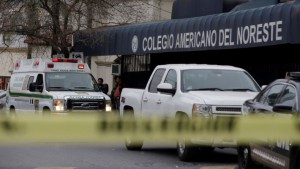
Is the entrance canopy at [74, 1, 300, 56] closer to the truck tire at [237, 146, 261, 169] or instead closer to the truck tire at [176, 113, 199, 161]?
the truck tire at [176, 113, 199, 161]

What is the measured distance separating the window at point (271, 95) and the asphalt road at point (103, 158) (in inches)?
82.5

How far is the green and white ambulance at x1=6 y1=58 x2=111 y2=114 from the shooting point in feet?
66.3

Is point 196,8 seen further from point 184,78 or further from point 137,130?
point 137,130

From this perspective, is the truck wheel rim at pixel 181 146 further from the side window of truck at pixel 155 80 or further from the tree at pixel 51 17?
the tree at pixel 51 17

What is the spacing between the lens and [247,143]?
1103 cm

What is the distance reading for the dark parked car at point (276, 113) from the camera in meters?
8.91

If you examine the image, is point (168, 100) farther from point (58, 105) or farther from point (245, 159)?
point (58, 105)

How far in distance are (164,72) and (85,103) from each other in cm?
600

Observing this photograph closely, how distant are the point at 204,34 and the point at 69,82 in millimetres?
6242

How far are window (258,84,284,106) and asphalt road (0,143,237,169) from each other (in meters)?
2.09

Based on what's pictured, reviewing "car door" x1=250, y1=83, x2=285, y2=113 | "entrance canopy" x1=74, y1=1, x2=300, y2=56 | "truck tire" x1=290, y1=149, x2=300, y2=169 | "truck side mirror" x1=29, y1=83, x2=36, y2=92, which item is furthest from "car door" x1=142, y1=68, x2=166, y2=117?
"truck side mirror" x1=29, y1=83, x2=36, y2=92

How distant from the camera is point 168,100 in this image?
1379 cm

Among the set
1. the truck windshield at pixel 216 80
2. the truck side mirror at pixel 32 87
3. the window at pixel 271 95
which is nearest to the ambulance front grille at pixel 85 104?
the truck side mirror at pixel 32 87

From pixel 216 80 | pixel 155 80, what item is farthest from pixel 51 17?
pixel 216 80
